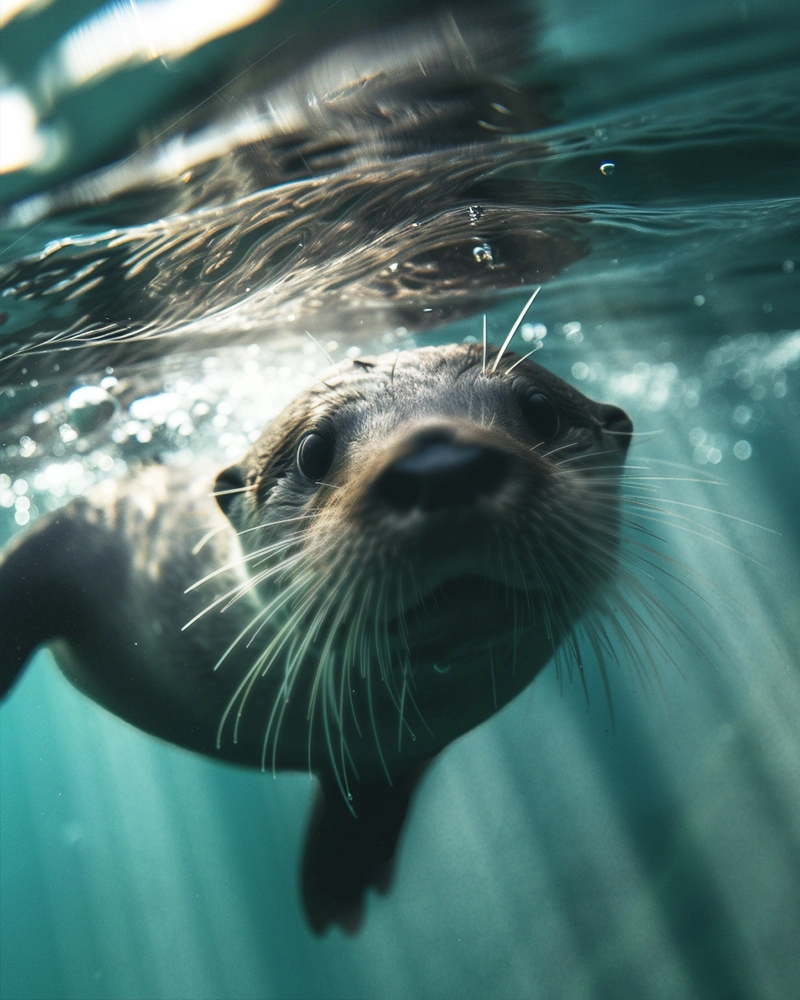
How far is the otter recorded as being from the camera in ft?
5.92

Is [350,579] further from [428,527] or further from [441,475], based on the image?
[441,475]

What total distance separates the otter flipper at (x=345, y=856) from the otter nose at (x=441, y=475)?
8.32 feet

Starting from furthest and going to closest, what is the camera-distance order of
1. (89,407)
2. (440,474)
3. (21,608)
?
(89,407)
(21,608)
(440,474)

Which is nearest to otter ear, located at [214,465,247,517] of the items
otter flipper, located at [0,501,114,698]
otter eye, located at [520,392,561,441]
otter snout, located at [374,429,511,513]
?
otter flipper, located at [0,501,114,698]

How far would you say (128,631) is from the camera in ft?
11.1

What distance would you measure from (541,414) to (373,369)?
696mm

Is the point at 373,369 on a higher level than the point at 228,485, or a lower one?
higher

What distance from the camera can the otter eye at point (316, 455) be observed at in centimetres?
262

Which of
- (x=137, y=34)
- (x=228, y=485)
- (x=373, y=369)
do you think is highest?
(x=137, y=34)

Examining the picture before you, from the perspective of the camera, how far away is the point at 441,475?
1.66 metres

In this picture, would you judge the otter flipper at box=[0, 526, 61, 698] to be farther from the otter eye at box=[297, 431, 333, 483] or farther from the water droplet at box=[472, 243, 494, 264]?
the water droplet at box=[472, 243, 494, 264]

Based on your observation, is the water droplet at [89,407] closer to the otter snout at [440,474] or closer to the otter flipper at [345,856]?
the otter flipper at [345,856]

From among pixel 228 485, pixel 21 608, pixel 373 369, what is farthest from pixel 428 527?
pixel 21 608

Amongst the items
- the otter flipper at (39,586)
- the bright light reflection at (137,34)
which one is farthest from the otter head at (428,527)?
the bright light reflection at (137,34)
